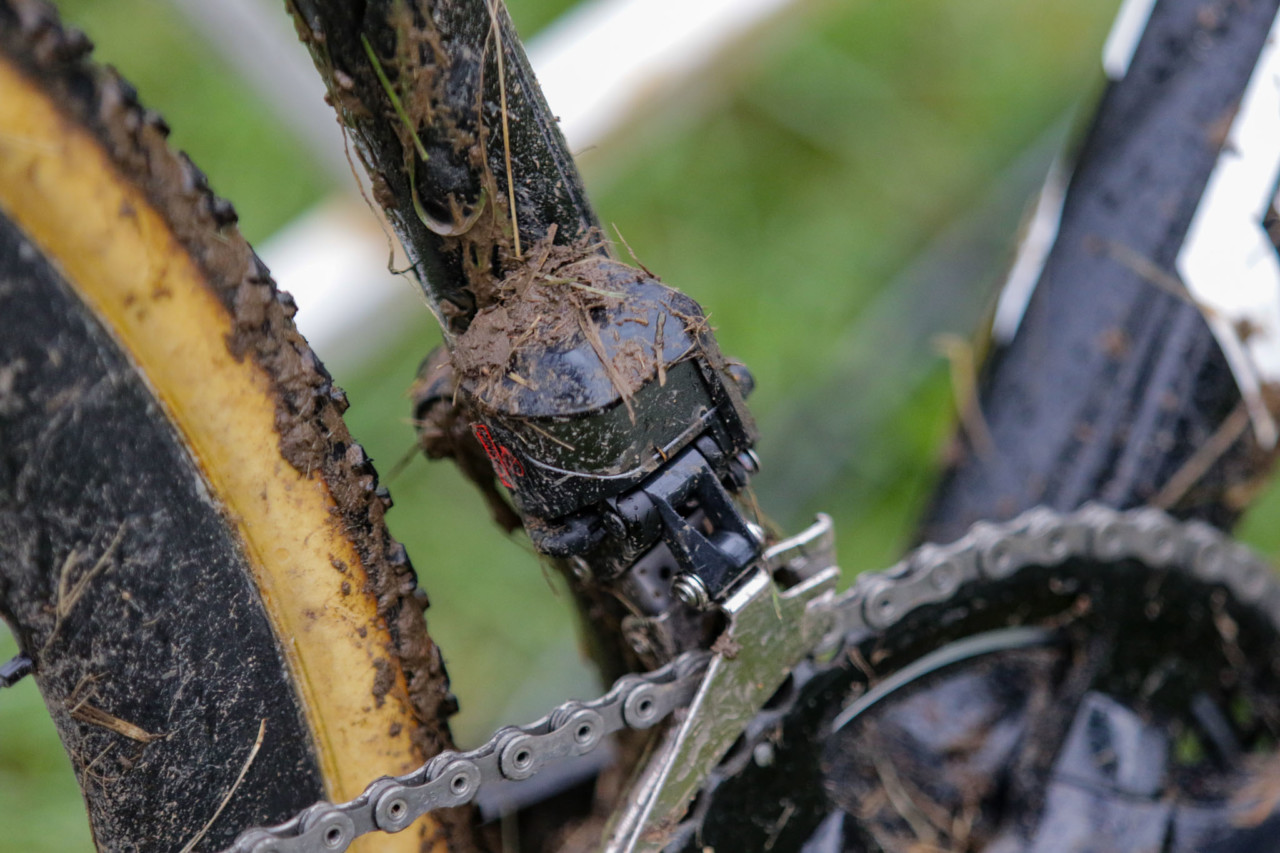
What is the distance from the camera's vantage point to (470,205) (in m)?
0.72

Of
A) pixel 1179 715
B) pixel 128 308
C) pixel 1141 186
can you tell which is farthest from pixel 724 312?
pixel 128 308

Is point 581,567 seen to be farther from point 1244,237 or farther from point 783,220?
point 783,220

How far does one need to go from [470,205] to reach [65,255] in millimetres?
236

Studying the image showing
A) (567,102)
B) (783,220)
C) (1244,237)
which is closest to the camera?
(1244,237)

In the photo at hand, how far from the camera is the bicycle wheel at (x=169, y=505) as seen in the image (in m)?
0.60

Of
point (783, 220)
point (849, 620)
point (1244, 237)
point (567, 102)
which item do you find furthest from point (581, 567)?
point (783, 220)

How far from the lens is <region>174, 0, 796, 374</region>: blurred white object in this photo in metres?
1.58

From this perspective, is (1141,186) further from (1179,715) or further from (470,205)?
(470,205)

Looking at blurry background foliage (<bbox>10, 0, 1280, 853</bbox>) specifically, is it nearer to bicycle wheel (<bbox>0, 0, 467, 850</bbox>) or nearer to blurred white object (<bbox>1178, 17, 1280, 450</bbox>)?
blurred white object (<bbox>1178, 17, 1280, 450</bbox>)

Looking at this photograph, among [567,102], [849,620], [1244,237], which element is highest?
[567,102]

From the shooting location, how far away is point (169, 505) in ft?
2.23

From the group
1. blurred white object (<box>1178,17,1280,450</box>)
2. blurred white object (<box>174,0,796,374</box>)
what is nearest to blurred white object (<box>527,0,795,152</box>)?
blurred white object (<box>174,0,796,374</box>)

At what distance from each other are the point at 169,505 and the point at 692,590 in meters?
0.33

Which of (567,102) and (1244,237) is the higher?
(567,102)
